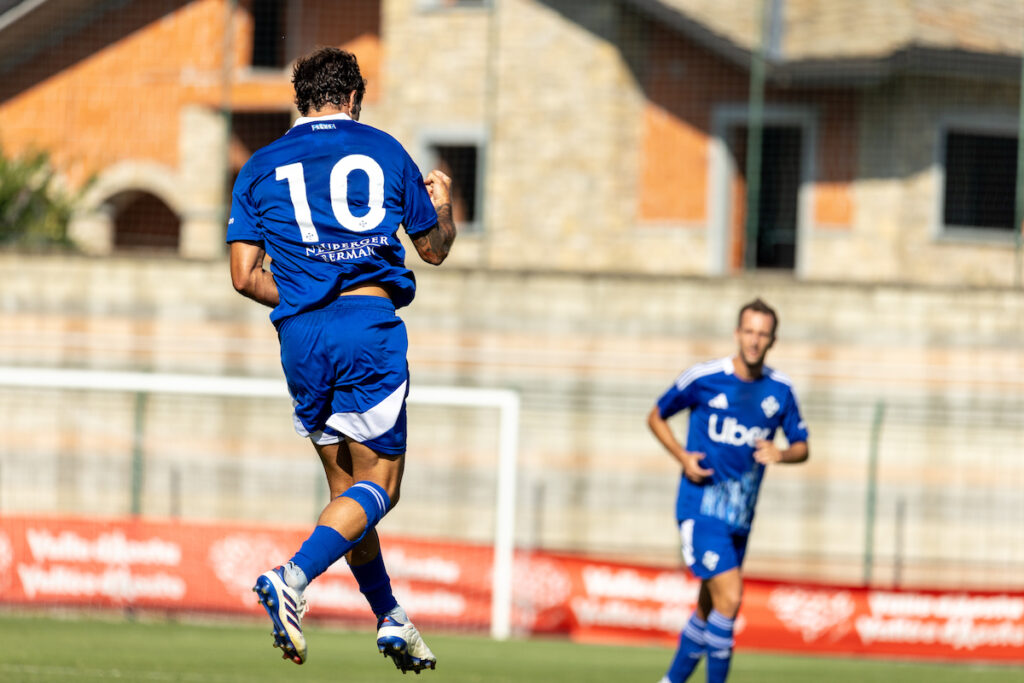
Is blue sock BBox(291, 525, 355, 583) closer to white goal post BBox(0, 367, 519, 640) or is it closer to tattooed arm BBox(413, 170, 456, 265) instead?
tattooed arm BBox(413, 170, 456, 265)

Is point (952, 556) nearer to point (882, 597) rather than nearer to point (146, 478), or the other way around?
point (882, 597)

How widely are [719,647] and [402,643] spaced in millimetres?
3721

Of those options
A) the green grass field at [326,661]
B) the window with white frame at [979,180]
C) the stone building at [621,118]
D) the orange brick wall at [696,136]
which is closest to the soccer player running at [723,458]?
the green grass field at [326,661]

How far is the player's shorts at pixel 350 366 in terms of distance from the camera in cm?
534

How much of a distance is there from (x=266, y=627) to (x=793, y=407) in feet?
18.8

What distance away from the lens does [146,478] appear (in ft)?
49.7

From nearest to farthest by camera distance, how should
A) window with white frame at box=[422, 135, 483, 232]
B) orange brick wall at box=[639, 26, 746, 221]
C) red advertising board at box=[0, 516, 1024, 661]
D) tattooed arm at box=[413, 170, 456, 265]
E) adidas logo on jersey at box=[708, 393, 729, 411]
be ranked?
tattooed arm at box=[413, 170, 456, 265] → adidas logo on jersey at box=[708, 393, 729, 411] → red advertising board at box=[0, 516, 1024, 661] → window with white frame at box=[422, 135, 483, 232] → orange brick wall at box=[639, 26, 746, 221]

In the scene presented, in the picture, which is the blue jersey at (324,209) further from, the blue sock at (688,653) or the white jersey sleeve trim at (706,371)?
the blue sock at (688,653)

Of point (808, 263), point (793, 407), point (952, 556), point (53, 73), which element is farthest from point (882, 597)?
point (53, 73)

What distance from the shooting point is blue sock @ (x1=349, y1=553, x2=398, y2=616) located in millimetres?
5738

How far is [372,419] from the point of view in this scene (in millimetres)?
5445

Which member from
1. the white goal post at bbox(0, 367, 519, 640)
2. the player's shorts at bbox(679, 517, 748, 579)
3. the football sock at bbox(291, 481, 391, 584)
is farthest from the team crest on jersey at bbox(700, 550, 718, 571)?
the white goal post at bbox(0, 367, 519, 640)

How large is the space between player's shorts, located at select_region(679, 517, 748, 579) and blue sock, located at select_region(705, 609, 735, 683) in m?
0.30

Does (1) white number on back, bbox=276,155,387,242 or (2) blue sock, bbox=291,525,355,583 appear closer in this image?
(2) blue sock, bbox=291,525,355,583
